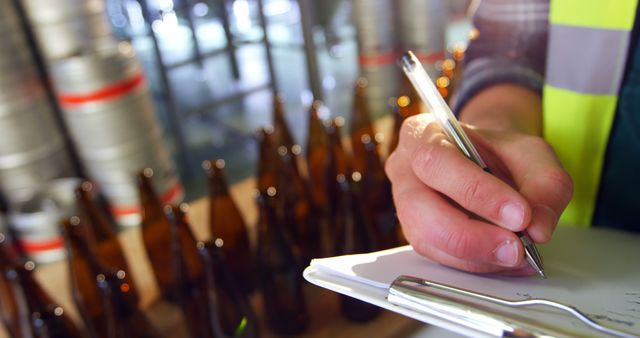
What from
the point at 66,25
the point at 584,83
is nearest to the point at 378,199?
the point at 584,83

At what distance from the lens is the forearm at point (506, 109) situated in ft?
1.64

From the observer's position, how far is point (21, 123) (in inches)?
52.6

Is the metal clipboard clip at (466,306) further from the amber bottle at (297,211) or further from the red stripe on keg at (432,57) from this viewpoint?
the red stripe on keg at (432,57)

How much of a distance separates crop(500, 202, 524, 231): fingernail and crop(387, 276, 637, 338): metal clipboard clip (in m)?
0.06

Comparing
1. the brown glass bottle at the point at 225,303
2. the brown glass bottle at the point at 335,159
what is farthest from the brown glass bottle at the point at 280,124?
the brown glass bottle at the point at 225,303

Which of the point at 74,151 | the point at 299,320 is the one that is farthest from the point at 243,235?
the point at 74,151

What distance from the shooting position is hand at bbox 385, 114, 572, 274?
0.31 metres

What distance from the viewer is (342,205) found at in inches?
29.1

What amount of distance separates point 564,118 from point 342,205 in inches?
13.5

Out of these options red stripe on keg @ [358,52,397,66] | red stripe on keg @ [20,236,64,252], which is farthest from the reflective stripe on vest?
red stripe on keg @ [358,52,397,66]

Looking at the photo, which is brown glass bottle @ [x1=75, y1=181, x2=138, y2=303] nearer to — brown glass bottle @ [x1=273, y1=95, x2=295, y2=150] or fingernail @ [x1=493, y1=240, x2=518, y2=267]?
brown glass bottle @ [x1=273, y1=95, x2=295, y2=150]

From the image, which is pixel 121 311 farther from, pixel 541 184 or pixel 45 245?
pixel 45 245

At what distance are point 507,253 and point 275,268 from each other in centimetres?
48

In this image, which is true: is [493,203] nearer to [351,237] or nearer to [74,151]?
[351,237]
